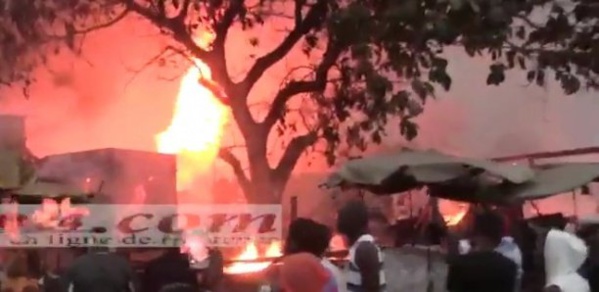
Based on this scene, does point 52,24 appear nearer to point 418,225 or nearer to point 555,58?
point 418,225

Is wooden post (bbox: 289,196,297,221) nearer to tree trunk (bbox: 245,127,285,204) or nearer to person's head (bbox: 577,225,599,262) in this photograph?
tree trunk (bbox: 245,127,285,204)

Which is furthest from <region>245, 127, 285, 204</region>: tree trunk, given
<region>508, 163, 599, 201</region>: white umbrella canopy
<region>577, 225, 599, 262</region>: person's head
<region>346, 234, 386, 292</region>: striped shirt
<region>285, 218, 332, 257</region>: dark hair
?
<region>285, 218, 332, 257</region>: dark hair

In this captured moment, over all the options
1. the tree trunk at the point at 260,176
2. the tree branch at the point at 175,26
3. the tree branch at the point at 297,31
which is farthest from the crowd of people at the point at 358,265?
the tree branch at the point at 175,26

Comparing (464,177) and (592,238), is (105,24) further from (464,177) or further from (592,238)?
(592,238)

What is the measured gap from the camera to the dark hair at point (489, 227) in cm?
583

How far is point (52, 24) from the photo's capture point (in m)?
12.0

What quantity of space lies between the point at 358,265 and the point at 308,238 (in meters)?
1.07

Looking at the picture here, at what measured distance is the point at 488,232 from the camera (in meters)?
5.82

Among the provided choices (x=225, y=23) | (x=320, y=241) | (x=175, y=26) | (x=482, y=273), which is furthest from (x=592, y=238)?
(x=175, y=26)

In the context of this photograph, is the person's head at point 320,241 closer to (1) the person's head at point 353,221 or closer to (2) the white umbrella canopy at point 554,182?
(1) the person's head at point 353,221

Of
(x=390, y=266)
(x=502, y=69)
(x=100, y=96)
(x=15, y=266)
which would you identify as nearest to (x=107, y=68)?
(x=100, y=96)

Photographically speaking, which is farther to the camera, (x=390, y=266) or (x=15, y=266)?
(x=15, y=266)

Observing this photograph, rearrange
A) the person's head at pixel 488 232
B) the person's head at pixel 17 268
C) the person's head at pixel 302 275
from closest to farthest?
the person's head at pixel 302 275 < the person's head at pixel 488 232 < the person's head at pixel 17 268

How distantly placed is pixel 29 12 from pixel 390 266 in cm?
522
